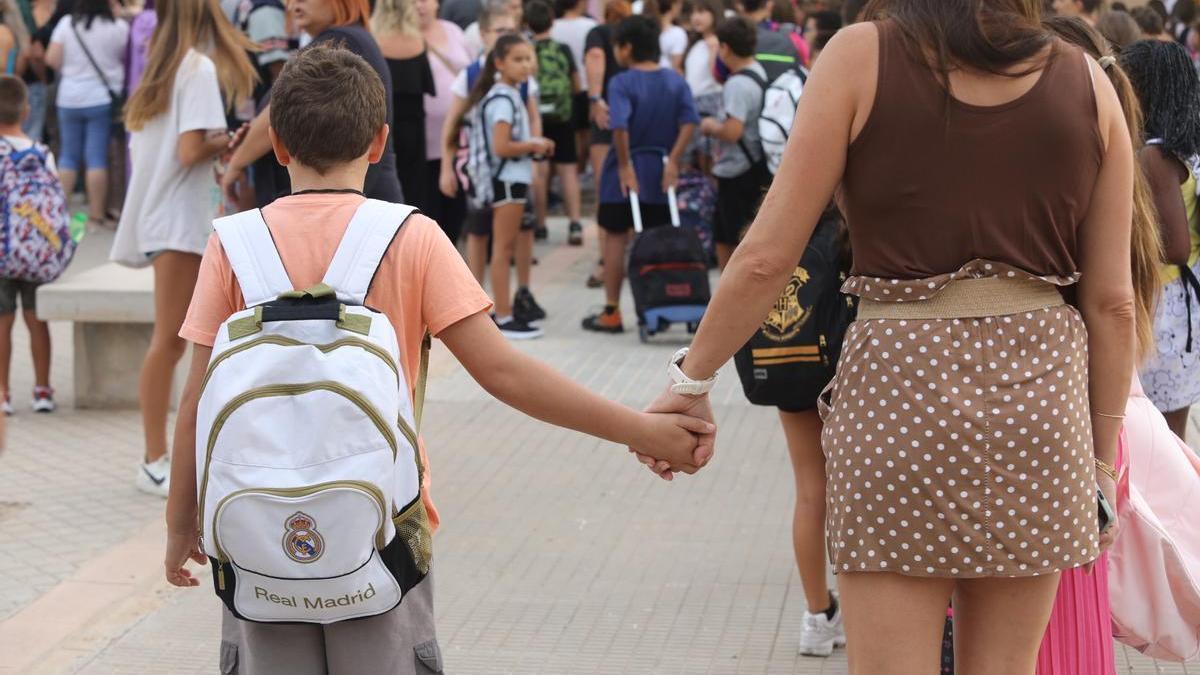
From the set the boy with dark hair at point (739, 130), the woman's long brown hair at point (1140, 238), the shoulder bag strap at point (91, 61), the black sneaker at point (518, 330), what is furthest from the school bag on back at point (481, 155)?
the woman's long brown hair at point (1140, 238)

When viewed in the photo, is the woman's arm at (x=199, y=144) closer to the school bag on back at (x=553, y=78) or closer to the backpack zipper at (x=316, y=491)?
the backpack zipper at (x=316, y=491)

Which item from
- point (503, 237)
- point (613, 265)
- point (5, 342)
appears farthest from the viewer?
point (613, 265)

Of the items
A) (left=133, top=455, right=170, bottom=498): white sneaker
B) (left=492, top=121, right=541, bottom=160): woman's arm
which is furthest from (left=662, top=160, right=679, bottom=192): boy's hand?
(left=133, top=455, right=170, bottom=498): white sneaker

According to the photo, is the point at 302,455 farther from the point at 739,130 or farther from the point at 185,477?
the point at 739,130

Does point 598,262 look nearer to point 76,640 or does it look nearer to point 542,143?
point 542,143

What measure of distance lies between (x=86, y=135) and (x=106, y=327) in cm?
574

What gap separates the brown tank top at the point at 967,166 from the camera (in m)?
2.52

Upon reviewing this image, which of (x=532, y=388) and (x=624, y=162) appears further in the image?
(x=624, y=162)

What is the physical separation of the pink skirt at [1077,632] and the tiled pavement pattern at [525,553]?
1.36m

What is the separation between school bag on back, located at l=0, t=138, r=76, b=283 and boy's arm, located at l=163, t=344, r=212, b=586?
15.8 feet

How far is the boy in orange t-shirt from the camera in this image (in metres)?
2.66

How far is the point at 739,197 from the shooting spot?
376 inches

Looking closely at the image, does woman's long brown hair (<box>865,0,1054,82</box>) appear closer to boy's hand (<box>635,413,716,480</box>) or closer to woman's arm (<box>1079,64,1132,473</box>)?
woman's arm (<box>1079,64,1132,473</box>)

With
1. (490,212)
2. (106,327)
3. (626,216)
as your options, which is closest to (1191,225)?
(626,216)
